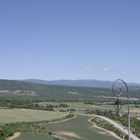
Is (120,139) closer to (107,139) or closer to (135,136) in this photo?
(107,139)

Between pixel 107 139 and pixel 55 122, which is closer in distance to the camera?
pixel 107 139

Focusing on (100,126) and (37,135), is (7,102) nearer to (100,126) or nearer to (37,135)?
(100,126)

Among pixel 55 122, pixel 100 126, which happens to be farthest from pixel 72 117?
pixel 100 126

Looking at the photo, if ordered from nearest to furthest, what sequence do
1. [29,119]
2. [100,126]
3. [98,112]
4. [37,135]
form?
[37,135] → [100,126] → [29,119] → [98,112]

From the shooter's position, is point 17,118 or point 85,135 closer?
point 85,135

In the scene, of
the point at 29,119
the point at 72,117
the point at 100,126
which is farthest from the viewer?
the point at 72,117

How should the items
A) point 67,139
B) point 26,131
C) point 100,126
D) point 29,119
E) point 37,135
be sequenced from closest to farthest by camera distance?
point 67,139 → point 37,135 → point 26,131 → point 100,126 → point 29,119

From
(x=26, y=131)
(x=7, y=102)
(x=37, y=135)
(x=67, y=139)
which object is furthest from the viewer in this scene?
(x=7, y=102)

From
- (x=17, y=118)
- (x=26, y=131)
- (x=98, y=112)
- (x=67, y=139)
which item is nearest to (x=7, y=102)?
(x=98, y=112)
